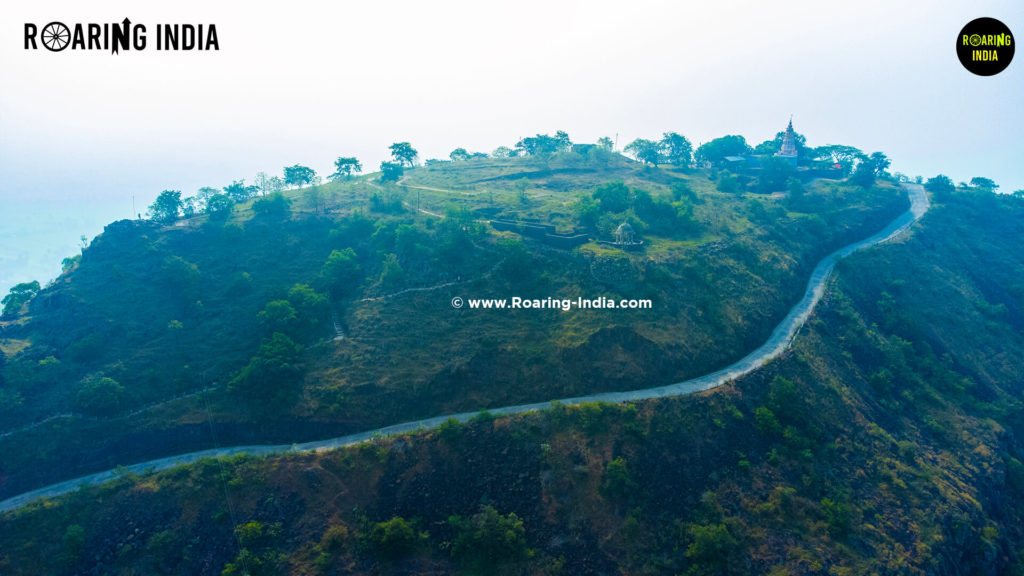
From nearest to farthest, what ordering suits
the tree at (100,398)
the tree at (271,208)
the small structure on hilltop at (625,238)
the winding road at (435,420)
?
1. the winding road at (435,420)
2. the tree at (100,398)
3. the small structure on hilltop at (625,238)
4. the tree at (271,208)

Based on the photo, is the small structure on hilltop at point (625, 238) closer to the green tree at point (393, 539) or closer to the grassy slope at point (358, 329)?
the grassy slope at point (358, 329)


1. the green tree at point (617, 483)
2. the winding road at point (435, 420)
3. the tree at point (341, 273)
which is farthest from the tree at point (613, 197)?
the green tree at point (617, 483)

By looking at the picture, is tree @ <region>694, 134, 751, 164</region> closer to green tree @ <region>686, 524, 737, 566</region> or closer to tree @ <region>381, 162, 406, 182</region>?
tree @ <region>381, 162, 406, 182</region>

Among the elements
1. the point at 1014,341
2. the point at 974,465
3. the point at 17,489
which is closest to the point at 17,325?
the point at 17,489

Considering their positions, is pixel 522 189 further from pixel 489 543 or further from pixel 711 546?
pixel 711 546

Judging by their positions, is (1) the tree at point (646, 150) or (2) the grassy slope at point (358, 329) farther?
(1) the tree at point (646, 150)

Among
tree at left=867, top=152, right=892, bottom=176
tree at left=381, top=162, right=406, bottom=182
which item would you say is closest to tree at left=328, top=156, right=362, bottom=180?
tree at left=381, top=162, right=406, bottom=182

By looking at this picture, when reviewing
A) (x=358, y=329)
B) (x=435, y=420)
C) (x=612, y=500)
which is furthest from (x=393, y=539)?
(x=358, y=329)
